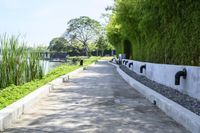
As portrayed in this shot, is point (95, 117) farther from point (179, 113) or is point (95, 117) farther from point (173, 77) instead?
point (173, 77)

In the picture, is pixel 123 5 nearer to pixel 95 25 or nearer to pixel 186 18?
pixel 186 18

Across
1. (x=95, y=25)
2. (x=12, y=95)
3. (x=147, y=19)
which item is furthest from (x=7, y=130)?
(x=95, y=25)

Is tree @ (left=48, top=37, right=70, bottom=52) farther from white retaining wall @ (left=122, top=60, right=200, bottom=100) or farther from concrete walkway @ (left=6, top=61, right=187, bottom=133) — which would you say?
concrete walkway @ (left=6, top=61, right=187, bottom=133)

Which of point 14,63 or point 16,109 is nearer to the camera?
point 16,109

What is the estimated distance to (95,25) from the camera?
108750mm

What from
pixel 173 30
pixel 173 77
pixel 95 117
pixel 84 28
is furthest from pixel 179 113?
pixel 84 28

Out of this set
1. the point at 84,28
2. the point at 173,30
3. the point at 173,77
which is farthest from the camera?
the point at 84,28

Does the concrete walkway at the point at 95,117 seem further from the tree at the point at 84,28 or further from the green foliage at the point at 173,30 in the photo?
the tree at the point at 84,28

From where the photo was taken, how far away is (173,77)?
Answer: 12031mm

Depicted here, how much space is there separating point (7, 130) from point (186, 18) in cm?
749

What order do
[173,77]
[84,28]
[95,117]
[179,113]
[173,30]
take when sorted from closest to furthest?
1. [179,113]
2. [95,117]
3. [173,77]
4. [173,30]
5. [84,28]

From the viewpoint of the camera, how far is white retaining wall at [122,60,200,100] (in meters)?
9.27

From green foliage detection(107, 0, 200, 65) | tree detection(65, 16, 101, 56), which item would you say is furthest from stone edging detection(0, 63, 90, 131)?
tree detection(65, 16, 101, 56)

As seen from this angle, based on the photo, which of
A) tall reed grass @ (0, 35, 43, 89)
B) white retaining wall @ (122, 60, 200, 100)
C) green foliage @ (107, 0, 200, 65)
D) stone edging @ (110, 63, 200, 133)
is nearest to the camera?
stone edging @ (110, 63, 200, 133)
